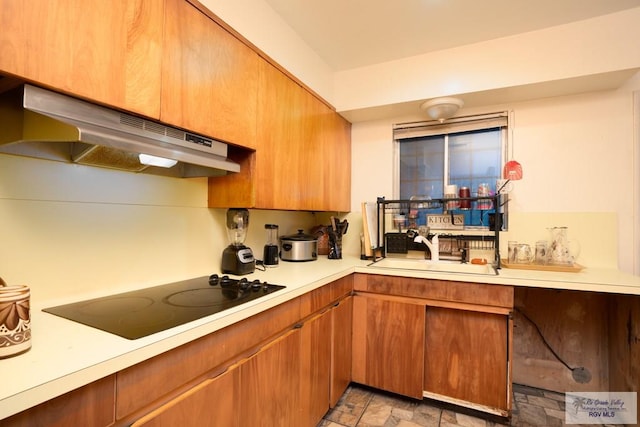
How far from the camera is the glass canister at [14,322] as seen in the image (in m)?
0.63

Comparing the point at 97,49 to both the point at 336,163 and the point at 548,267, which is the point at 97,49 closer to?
the point at 336,163

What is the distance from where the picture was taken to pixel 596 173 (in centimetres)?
195

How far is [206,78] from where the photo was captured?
1.23 metres

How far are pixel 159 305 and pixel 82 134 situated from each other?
605mm

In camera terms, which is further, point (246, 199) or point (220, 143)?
point (246, 199)

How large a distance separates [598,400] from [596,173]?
147 cm

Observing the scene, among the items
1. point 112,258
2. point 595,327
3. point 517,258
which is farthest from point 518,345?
point 112,258

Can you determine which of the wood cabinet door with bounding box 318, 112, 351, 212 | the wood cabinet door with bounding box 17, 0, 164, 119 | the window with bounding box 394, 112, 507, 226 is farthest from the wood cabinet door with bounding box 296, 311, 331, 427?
the window with bounding box 394, 112, 507, 226

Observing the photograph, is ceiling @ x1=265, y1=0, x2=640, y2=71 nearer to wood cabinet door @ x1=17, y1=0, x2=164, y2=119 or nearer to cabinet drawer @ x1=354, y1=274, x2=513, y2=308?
wood cabinet door @ x1=17, y1=0, x2=164, y2=119

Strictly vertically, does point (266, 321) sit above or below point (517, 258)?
below

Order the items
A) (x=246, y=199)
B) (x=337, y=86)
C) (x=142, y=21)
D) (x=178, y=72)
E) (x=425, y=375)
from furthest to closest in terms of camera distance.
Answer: (x=337, y=86) → (x=425, y=375) → (x=246, y=199) → (x=178, y=72) → (x=142, y=21)

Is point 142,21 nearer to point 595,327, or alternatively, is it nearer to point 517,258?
point 517,258

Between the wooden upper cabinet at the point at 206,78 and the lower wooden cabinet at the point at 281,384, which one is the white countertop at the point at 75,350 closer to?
the lower wooden cabinet at the point at 281,384

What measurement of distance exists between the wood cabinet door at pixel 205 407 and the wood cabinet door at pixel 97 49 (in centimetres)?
90
